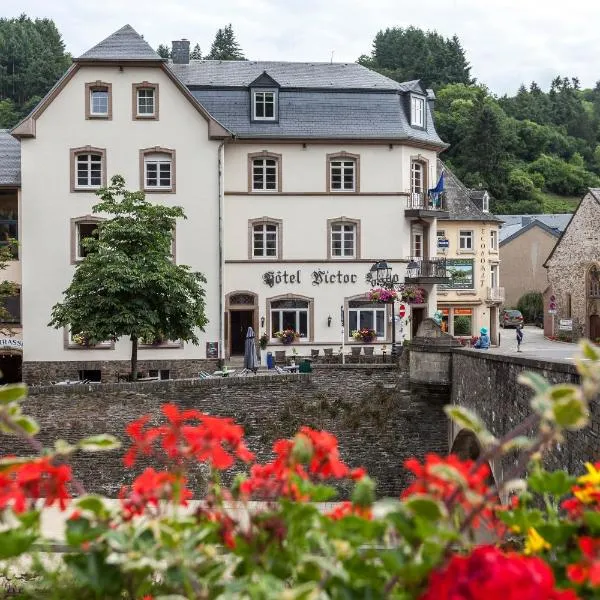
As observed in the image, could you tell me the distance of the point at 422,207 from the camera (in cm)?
3036

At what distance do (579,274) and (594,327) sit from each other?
9.16 ft

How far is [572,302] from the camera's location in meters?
46.5

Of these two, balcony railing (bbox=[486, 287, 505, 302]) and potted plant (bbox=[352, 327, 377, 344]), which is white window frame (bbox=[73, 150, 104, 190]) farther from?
balcony railing (bbox=[486, 287, 505, 302])

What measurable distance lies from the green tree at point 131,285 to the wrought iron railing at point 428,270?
28.6 feet

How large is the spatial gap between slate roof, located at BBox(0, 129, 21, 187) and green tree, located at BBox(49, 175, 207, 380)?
17.8 feet

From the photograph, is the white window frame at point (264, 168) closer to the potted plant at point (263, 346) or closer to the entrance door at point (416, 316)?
the potted plant at point (263, 346)

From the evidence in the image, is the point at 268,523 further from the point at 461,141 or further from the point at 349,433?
the point at 461,141

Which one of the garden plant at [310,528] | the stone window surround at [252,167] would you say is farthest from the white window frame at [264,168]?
the garden plant at [310,528]

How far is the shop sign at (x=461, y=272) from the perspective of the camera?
44812mm

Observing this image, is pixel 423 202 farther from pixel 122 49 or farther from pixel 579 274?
pixel 579 274

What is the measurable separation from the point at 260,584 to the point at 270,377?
21.0 m

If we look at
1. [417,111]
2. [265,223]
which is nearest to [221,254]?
[265,223]

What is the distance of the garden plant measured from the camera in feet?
8.71

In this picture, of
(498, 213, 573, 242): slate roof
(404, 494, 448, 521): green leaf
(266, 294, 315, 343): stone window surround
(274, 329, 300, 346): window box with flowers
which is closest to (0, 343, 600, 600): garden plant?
(404, 494, 448, 521): green leaf
